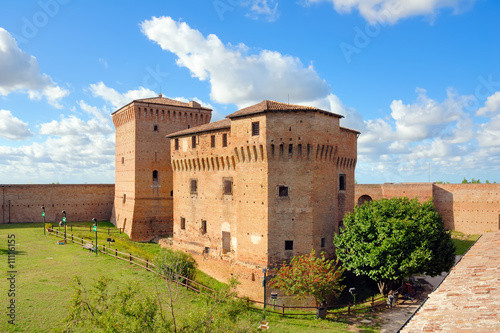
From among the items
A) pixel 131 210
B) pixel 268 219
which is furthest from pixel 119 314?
pixel 131 210

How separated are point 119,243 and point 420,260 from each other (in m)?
25.7

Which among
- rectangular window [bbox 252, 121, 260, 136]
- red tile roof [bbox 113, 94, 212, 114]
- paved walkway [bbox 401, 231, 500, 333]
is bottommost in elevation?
paved walkway [bbox 401, 231, 500, 333]

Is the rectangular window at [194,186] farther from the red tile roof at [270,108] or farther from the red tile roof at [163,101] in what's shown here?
the red tile roof at [163,101]

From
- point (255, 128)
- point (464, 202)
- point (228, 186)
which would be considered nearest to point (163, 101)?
point (228, 186)

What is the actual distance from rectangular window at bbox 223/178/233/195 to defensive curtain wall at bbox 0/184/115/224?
2411 cm

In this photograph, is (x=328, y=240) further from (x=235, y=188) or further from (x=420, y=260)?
(x=235, y=188)

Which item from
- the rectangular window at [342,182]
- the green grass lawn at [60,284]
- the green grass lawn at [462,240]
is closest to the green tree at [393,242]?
the rectangular window at [342,182]

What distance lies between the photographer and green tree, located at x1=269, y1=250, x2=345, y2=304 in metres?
21.1

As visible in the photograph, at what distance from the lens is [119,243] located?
1314 inches

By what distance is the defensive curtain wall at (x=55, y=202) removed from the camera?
132 feet

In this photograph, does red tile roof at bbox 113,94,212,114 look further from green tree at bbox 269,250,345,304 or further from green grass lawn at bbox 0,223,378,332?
green tree at bbox 269,250,345,304

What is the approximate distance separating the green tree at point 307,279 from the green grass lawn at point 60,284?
1.55m

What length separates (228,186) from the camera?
2806 cm

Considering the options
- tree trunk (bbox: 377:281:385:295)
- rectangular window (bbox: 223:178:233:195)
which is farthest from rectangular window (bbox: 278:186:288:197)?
tree trunk (bbox: 377:281:385:295)
